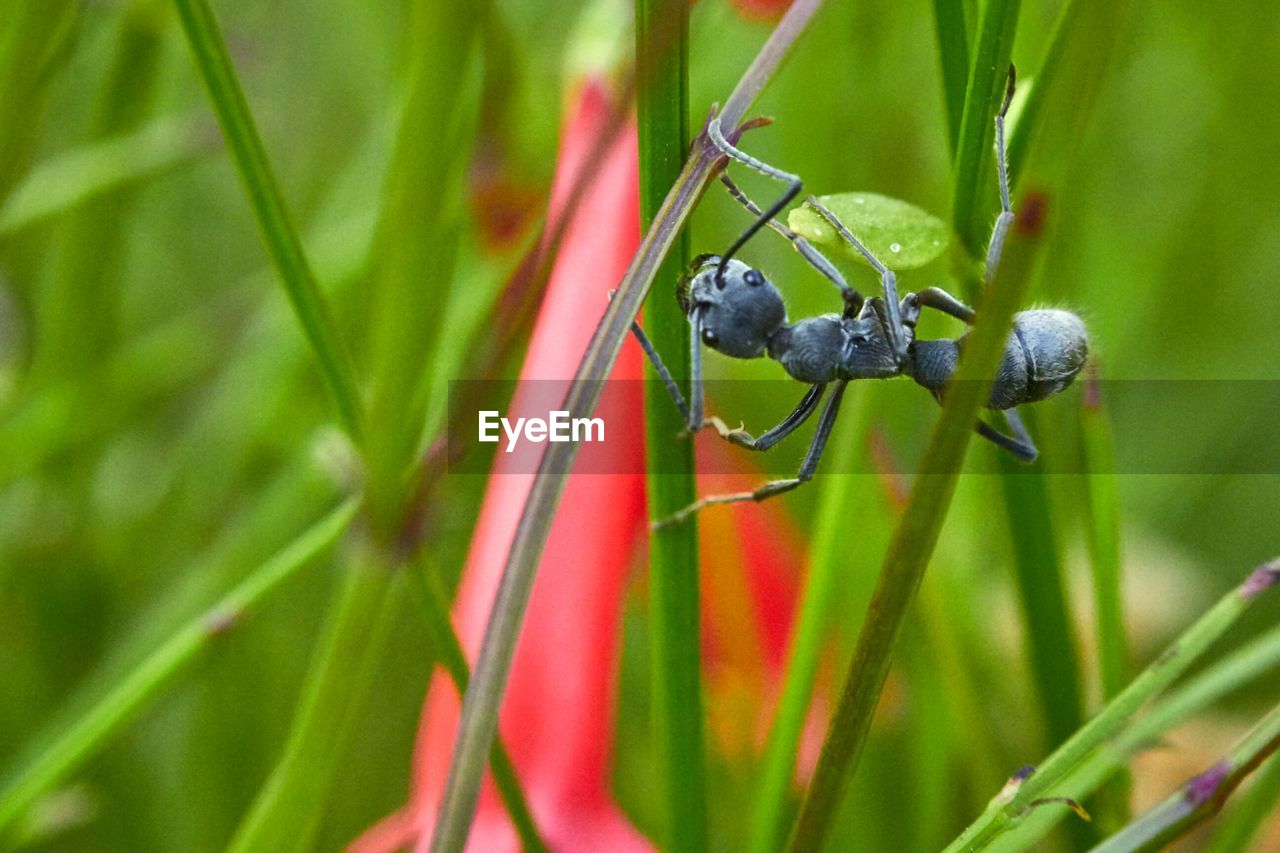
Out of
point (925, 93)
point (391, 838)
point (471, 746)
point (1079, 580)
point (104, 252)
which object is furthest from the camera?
point (925, 93)

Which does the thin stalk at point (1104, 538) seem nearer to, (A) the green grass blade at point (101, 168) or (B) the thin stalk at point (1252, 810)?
(B) the thin stalk at point (1252, 810)

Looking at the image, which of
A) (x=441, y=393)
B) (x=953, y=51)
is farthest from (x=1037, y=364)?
(x=441, y=393)

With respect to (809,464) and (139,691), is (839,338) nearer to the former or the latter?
(809,464)

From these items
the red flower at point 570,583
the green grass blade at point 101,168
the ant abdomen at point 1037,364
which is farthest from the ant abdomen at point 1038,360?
the green grass blade at point 101,168

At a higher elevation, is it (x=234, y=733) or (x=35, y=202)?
(x=35, y=202)

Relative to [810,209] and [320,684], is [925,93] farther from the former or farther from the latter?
[320,684]

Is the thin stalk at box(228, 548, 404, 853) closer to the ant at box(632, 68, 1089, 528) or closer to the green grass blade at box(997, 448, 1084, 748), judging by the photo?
the ant at box(632, 68, 1089, 528)

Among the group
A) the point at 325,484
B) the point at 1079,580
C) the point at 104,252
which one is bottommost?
the point at 1079,580

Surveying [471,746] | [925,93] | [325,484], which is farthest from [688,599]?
[925,93]
